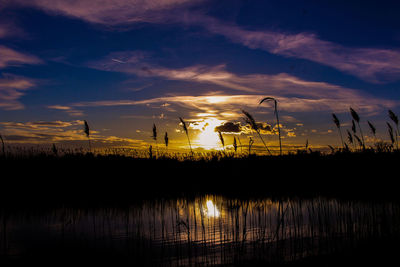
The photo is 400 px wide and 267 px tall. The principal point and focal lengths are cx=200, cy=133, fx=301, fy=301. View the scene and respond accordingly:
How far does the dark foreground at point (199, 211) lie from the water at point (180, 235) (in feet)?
0.11

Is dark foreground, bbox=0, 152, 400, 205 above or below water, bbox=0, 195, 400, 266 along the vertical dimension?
above

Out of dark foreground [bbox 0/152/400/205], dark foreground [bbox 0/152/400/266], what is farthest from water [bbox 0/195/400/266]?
dark foreground [bbox 0/152/400/205]

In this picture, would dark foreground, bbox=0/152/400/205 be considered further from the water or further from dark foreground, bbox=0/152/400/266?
the water

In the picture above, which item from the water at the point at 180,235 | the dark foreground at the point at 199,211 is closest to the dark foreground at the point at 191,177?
the dark foreground at the point at 199,211

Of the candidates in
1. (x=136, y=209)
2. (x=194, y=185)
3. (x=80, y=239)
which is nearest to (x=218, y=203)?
(x=136, y=209)

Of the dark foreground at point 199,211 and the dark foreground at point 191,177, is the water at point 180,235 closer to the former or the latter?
the dark foreground at point 199,211

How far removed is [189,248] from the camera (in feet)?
25.1

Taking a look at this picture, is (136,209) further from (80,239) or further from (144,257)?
(144,257)

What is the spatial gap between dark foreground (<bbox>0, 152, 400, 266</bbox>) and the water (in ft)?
0.11

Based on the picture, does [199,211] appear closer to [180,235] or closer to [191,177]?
[180,235]

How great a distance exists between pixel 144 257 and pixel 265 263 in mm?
2919

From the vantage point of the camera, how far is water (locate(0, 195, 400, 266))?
296 inches

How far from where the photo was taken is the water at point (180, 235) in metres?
7.53

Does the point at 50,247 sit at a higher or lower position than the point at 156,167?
lower
